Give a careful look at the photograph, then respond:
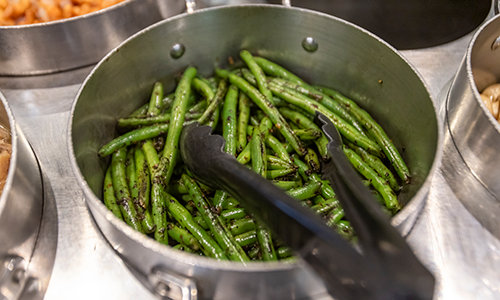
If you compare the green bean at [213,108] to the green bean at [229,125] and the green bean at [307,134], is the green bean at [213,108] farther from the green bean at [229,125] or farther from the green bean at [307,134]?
the green bean at [307,134]

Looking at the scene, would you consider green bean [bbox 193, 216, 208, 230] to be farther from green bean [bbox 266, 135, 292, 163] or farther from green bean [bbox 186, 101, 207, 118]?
green bean [bbox 186, 101, 207, 118]

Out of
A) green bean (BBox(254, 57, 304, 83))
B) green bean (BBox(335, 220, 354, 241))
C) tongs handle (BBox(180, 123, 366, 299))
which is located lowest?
green bean (BBox(335, 220, 354, 241))

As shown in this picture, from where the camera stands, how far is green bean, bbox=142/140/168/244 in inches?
66.9

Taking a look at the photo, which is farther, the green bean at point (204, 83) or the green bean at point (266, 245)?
the green bean at point (204, 83)

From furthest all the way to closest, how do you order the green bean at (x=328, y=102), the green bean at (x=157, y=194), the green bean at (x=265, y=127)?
1. the green bean at (x=328, y=102)
2. the green bean at (x=265, y=127)
3. the green bean at (x=157, y=194)

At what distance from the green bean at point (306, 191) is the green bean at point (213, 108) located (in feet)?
2.18

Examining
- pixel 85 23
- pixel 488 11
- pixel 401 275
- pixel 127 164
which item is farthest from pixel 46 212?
pixel 488 11

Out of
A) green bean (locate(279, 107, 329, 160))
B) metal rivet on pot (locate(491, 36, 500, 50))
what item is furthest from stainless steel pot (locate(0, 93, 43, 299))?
metal rivet on pot (locate(491, 36, 500, 50))

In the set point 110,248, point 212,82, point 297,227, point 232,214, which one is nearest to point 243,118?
point 212,82

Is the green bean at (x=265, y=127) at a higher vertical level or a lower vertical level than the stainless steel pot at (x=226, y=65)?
lower

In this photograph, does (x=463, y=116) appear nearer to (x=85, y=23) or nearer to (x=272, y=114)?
(x=272, y=114)

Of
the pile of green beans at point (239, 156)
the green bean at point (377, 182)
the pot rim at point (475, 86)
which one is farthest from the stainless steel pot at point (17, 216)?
the pot rim at point (475, 86)

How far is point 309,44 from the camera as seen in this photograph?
2.25 metres

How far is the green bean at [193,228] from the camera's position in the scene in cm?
161
